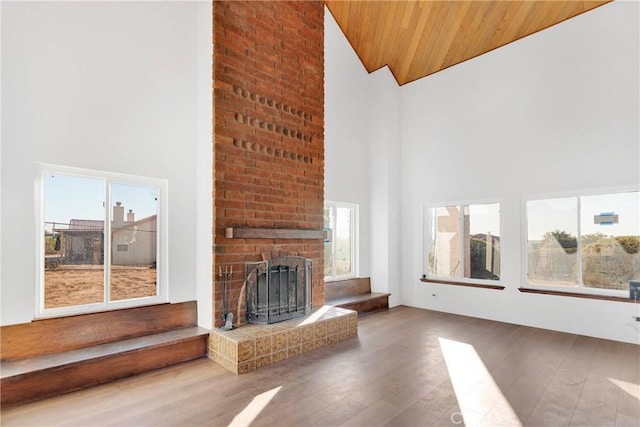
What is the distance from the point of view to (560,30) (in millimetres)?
4832

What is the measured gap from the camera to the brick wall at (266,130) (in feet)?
12.6

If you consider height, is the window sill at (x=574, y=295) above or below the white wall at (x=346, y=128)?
below

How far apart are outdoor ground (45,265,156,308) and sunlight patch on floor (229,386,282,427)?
1.77 metres

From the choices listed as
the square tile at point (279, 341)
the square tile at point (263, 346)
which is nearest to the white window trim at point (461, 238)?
the square tile at point (279, 341)

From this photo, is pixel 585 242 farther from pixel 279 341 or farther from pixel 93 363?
pixel 93 363

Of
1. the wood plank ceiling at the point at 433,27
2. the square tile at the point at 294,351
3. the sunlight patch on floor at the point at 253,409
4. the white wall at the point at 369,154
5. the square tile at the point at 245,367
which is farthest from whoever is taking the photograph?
the white wall at the point at 369,154

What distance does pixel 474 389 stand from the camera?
9.86ft

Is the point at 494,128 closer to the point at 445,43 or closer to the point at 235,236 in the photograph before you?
the point at 445,43

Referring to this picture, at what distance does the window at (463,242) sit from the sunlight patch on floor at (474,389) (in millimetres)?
1935

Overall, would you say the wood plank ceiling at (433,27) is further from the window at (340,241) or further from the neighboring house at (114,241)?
the neighboring house at (114,241)

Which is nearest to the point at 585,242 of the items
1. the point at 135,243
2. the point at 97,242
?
the point at 135,243

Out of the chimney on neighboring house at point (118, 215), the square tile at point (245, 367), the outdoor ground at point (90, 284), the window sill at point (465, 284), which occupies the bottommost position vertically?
the square tile at point (245, 367)

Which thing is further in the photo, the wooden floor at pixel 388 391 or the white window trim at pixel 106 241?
the white window trim at pixel 106 241

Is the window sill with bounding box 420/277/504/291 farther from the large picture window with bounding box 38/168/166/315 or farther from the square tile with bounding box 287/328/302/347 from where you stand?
the large picture window with bounding box 38/168/166/315
